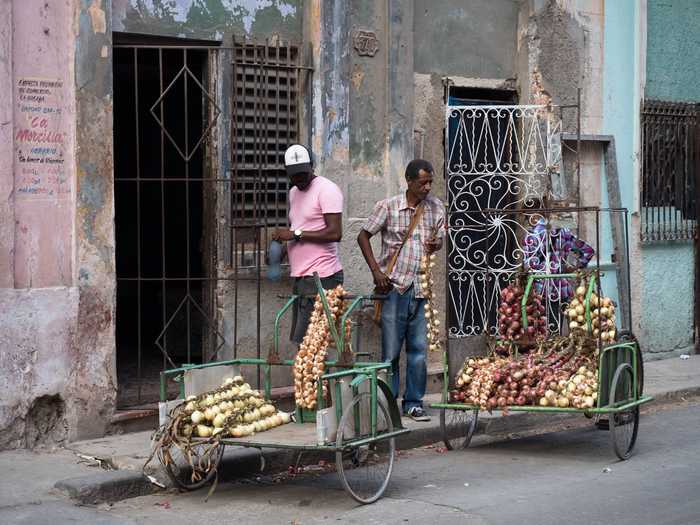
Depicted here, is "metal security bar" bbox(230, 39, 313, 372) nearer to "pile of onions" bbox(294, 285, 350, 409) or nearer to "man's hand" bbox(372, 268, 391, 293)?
"man's hand" bbox(372, 268, 391, 293)

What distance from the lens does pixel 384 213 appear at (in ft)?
29.4

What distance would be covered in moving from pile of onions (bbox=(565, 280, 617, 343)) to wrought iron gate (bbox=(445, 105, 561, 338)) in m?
2.80

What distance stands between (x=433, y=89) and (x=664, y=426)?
3.68 metres

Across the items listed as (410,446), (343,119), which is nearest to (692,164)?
(343,119)

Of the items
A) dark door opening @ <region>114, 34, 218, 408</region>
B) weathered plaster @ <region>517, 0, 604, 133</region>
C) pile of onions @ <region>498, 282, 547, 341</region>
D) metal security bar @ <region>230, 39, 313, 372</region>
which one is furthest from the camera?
weathered plaster @ <region>517, 0, 604, 133</region>

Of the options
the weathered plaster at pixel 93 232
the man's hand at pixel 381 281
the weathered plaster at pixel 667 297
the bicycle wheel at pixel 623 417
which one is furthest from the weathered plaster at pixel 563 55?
the weathered plaster at pixel 93 232

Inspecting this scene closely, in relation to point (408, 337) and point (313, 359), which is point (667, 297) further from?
point (313, 359)

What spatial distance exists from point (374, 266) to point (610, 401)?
214cm

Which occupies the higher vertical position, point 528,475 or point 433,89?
point 433,89

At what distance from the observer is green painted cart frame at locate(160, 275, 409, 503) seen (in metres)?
6.48

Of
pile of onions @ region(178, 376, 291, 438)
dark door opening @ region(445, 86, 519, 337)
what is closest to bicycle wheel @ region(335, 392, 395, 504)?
pile of onions @ region(178, 376, 291, 438)

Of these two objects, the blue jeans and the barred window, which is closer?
the blue jeans

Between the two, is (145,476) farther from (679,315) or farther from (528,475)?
(679,315)

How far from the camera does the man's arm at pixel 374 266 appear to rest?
28.8ft
